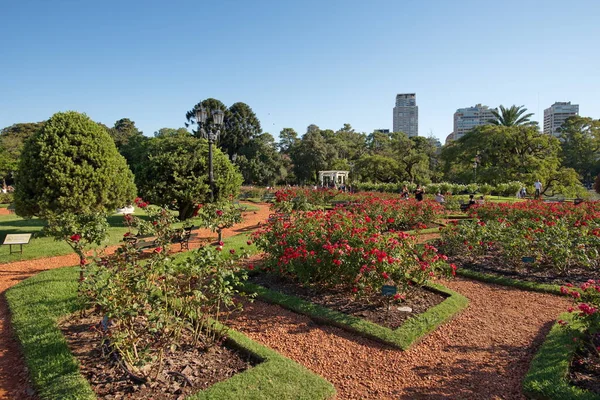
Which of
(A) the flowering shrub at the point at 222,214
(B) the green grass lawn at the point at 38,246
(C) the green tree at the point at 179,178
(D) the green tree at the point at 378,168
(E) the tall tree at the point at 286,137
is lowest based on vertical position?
(B) the green grass lawn at the point at 38,246

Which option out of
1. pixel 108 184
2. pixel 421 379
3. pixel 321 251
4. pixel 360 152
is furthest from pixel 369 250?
pixel 360 152

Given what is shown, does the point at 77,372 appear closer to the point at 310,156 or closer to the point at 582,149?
the point at 310,156

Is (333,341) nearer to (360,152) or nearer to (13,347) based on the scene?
(13,347)

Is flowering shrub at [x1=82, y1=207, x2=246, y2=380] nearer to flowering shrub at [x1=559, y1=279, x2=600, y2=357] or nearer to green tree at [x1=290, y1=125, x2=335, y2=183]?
flowering shrub at [x1=559, y1=279, x2=600, y2=357]

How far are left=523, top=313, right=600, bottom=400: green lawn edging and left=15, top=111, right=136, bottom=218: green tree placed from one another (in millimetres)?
8679

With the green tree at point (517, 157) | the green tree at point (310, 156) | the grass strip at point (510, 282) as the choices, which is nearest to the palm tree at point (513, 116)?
the green tree at point (517, 157)

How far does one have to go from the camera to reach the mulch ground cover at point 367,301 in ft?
14.3

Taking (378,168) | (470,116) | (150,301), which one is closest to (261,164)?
(378,168)

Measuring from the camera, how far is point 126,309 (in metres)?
2.82

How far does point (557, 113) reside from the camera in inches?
3962

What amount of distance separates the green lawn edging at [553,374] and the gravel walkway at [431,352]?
0.39ft

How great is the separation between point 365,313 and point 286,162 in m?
35.6

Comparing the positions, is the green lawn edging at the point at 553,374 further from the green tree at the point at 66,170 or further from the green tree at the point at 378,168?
the green tree at the point at 378,168

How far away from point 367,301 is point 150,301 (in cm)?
289
